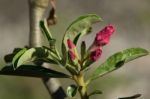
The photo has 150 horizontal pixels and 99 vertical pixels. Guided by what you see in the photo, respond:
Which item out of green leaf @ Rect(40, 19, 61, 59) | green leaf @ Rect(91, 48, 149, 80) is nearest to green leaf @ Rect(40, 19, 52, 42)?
green leaf @ Rect(40, 19, 61, 59)

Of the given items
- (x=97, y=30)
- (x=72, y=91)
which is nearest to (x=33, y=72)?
(x=72, y=91)

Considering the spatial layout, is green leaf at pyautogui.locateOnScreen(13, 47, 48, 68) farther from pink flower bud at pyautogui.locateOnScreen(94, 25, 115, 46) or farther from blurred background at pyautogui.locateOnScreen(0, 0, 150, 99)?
blurred background at pyautogui.locateOnScreen(0, 0, 150, 99)

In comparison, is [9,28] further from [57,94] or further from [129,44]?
[57,94]

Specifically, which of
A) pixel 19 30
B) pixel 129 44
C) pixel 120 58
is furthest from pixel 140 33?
pixel 120 58

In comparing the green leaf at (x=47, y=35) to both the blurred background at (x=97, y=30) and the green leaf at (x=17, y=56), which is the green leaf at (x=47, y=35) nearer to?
the green leaf at (x=17, y=56)

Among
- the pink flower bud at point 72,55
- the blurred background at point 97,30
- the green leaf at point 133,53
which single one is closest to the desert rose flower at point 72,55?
the pink flower bud at point 72,55
